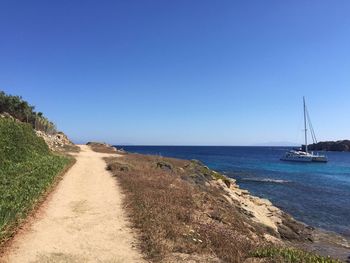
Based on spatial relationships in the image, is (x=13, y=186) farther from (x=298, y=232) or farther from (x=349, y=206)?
(x=349, y=206)

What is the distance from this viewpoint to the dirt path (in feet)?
34.7

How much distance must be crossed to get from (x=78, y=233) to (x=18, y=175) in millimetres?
9230

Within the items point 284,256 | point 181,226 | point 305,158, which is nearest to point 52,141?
point 181,226

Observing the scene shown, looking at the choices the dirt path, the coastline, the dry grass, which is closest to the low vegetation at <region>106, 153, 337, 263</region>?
the dry grass

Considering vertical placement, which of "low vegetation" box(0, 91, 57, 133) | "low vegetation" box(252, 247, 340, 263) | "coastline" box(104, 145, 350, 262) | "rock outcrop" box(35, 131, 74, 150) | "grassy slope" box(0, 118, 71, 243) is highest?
"low vegetation" box(0, 91, 57, 133)

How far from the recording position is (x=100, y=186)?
2269 cm

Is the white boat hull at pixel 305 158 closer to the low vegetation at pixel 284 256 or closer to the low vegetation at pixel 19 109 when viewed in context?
the low vegetation at pixel 19 109

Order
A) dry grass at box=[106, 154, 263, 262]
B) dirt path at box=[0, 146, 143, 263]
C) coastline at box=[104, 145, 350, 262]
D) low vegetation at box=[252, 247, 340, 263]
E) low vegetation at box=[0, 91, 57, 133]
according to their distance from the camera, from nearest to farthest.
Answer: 1. low vegetation at box=[252, 247, 340, 263]
2. dirt path at box=[0, 146, 143, 263]
3. dry grass at box=[106, 154, 263, 262]
4. coastline at box=[104, 145, 350, 262]
5. low vegetation at box=[0, 91, 57, 133]

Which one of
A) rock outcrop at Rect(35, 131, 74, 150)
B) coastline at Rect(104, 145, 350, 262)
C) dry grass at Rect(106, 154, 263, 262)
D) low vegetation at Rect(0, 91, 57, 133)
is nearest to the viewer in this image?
dry grass at Rect(106, 154, 263, 262)

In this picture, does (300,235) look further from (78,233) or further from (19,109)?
(19,109)

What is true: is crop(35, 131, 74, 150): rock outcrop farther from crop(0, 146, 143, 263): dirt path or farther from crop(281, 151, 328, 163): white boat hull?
crop(281, 151, 328, 163): white boat hull

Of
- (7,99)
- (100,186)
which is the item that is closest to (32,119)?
(7,99)

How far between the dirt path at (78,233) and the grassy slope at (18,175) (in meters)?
0.58

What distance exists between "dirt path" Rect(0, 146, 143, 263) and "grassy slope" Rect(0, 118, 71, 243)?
0.58 metres
